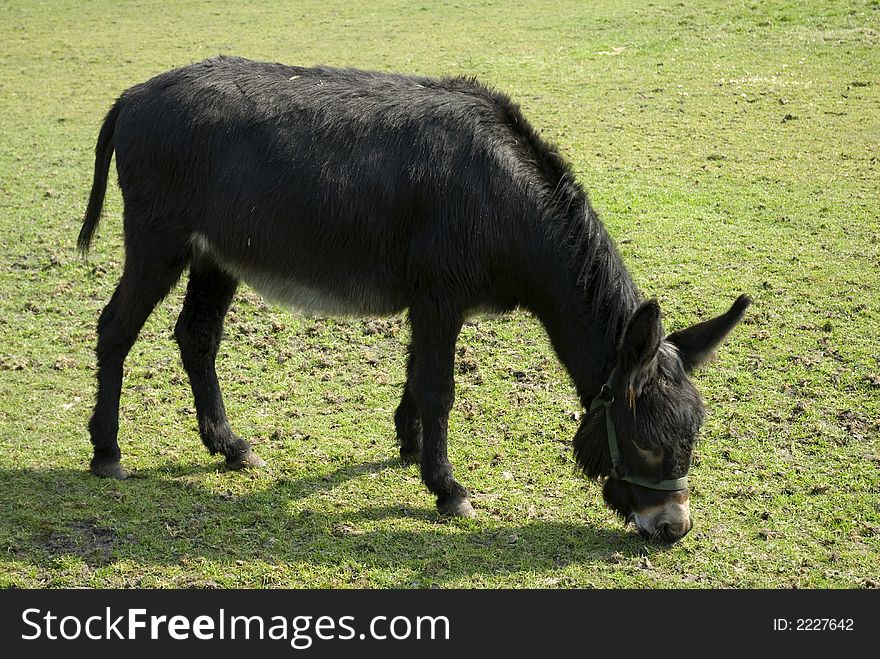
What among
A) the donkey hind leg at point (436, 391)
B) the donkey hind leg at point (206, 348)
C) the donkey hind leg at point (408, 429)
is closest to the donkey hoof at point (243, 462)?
the donkey hind leg at point (206, 348)

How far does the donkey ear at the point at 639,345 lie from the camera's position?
4.21 meters

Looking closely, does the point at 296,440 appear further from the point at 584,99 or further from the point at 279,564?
the point at 584,99

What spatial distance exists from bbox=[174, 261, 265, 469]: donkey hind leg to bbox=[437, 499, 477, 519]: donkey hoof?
4.04ft

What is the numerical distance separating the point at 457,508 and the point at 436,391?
66 centimetres

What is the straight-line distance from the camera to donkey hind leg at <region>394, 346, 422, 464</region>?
5.71m

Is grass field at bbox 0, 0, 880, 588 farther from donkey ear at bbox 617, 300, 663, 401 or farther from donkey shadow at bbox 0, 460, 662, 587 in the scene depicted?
donkey ear at bbox 617, 300, 663, 401

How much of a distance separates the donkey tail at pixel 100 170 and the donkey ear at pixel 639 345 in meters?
3.24

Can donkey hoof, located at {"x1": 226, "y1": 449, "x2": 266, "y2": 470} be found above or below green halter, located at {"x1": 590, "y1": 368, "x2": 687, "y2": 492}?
below

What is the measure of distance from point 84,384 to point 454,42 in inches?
504

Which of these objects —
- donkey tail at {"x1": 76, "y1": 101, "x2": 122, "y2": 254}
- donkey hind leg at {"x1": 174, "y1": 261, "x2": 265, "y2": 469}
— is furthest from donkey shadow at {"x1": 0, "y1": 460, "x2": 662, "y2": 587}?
donkey tail at {"x1": 76, "y1": 101, "x2": 122, "y2": 254}

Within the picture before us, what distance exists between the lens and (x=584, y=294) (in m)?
4.81

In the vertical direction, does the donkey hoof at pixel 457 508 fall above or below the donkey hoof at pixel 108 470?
above

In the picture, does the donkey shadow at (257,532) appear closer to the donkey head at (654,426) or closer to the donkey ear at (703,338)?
the donkey head at (654,426)

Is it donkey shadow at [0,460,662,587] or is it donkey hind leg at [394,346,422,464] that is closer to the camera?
donkey shadow at [0,460,662,587]
